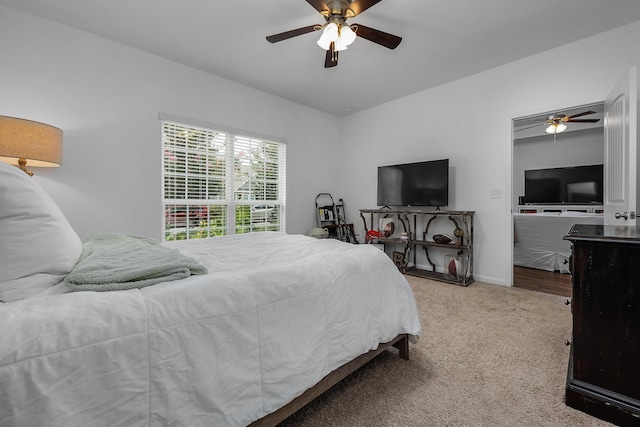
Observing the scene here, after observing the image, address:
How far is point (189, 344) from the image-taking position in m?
0.89

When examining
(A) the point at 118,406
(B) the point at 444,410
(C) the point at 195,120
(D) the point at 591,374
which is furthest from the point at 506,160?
(A) the point at 118,406

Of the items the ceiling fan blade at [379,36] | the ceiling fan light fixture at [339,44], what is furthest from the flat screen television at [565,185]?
the ceiling fan light fixture at [339,44]

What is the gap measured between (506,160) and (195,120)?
382 centimetres

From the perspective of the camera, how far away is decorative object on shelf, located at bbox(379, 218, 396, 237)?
4.34 meters

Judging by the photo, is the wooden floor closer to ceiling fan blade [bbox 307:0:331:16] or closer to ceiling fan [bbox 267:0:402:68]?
ceiling fan [bbox 267:0:402:68]

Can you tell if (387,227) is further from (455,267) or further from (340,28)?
(340,28)

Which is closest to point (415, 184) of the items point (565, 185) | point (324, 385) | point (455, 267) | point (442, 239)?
point (442, 239)

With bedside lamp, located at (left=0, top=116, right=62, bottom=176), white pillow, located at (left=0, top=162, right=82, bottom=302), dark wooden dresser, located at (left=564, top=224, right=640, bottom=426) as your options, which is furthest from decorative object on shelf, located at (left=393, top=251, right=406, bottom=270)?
bedside lamp, located at (left=0, top=116, right=62, bottom=176)

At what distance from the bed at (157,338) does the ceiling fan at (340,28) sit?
6.01ft

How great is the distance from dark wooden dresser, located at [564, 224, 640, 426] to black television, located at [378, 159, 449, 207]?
2.45m

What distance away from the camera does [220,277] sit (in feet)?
3.52

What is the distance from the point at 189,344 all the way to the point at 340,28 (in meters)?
2.35

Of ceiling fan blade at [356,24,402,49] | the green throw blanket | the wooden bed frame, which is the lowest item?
the wooden bed frame

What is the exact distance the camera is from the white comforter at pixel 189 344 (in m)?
0.67
